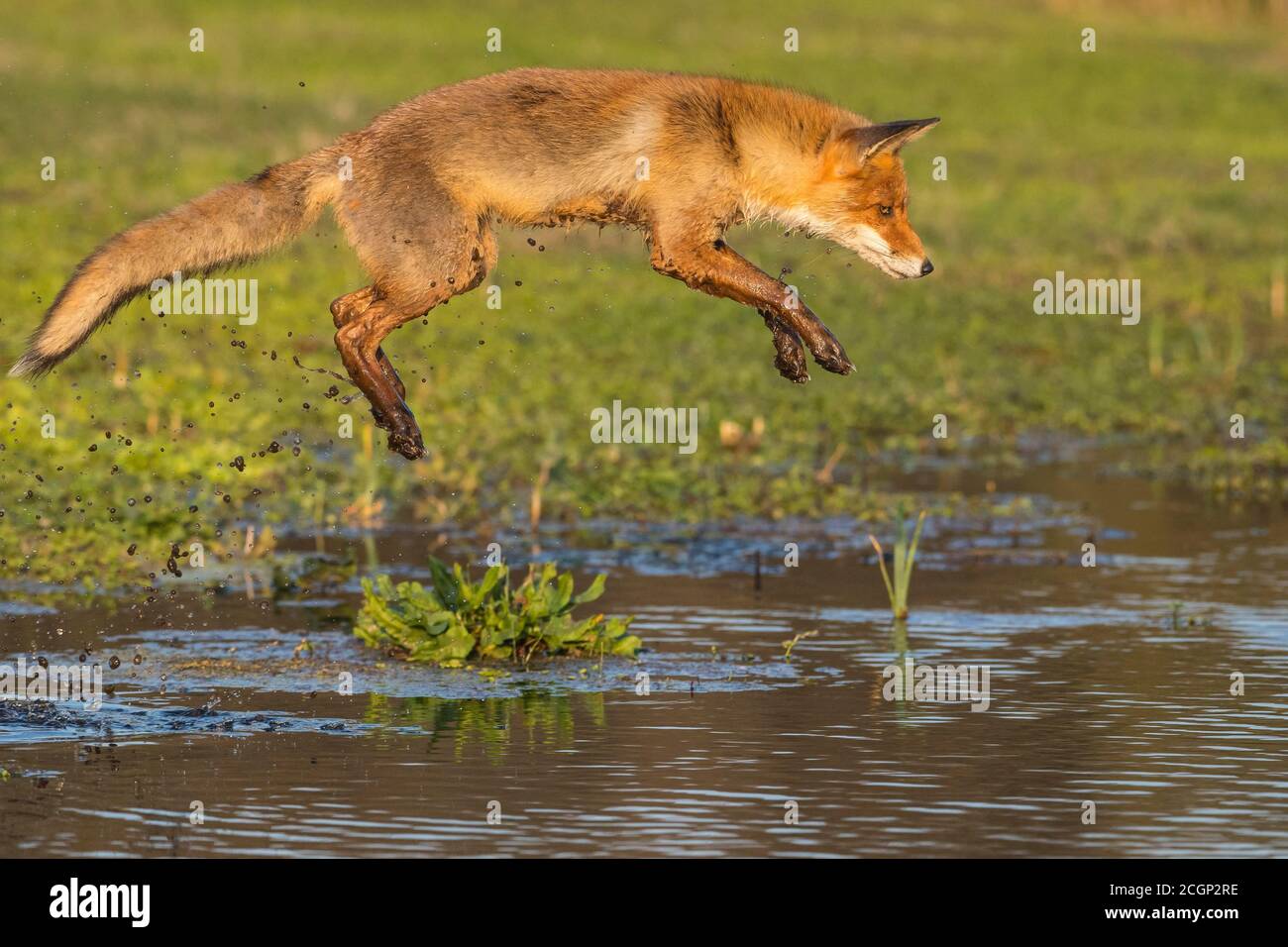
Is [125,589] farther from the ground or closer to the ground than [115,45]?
closer to the ground

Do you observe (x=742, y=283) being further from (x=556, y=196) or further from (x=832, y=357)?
(x=556, y=196)

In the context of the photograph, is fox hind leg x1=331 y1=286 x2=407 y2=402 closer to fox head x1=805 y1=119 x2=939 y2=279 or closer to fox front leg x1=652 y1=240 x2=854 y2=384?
fox front leg x1=652 y1=240 x2=854 y2=384

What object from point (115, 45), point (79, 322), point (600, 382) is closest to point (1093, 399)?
point (600, 382)

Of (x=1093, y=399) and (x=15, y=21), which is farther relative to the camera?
(x=15, y=21)

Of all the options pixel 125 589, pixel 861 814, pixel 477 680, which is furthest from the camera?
pixel 125 589

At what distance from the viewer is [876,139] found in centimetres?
798

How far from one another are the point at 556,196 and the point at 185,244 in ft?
4.71

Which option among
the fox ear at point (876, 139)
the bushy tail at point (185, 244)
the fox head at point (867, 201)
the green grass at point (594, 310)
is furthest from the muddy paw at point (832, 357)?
the bushy tail at point (185, 244)

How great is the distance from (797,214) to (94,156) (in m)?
15.3

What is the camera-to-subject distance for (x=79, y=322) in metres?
8.30

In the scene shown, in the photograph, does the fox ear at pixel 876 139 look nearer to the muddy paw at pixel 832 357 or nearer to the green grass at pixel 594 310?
the muddy paw at pixel 832 357

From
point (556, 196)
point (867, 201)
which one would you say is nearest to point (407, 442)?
point (556, 196)

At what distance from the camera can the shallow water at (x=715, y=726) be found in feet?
21.8
